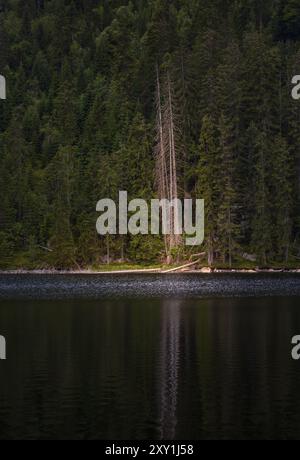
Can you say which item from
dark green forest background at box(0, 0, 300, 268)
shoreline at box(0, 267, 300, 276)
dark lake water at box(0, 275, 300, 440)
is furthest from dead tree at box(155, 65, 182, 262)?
dark lake water at box(0, 275, 300, 440)

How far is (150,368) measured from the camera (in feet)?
114

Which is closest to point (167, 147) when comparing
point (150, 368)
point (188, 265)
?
point (188, 265)

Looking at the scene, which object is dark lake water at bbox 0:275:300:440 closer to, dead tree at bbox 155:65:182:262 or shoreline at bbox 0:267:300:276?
shoreline at bbox 0:267:300:276

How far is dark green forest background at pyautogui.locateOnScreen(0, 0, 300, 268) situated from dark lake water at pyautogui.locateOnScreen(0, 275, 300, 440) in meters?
45.2

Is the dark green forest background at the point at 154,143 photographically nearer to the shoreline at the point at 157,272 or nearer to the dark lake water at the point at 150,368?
the shoreline at the point at 157,272

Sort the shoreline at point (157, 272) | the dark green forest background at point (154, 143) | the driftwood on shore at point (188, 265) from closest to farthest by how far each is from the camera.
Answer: the shoreline at point (157, 272) → the driftwood on shore at point (188, 265) → the dark green forest background at point (154, 143)

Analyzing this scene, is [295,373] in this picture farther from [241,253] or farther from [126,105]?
[126,105]

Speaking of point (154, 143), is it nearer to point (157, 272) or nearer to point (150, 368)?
point (157, 272)

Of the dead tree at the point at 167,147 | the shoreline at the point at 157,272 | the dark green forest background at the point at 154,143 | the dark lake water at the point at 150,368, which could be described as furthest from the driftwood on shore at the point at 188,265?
→ the dark lake water at the point at 150,368

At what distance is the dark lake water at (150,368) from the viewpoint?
25609 mm

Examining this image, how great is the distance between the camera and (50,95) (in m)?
151

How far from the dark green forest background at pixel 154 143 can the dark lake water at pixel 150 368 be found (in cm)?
4521

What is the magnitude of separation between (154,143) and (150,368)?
90.9m

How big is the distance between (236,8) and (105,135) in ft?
141
